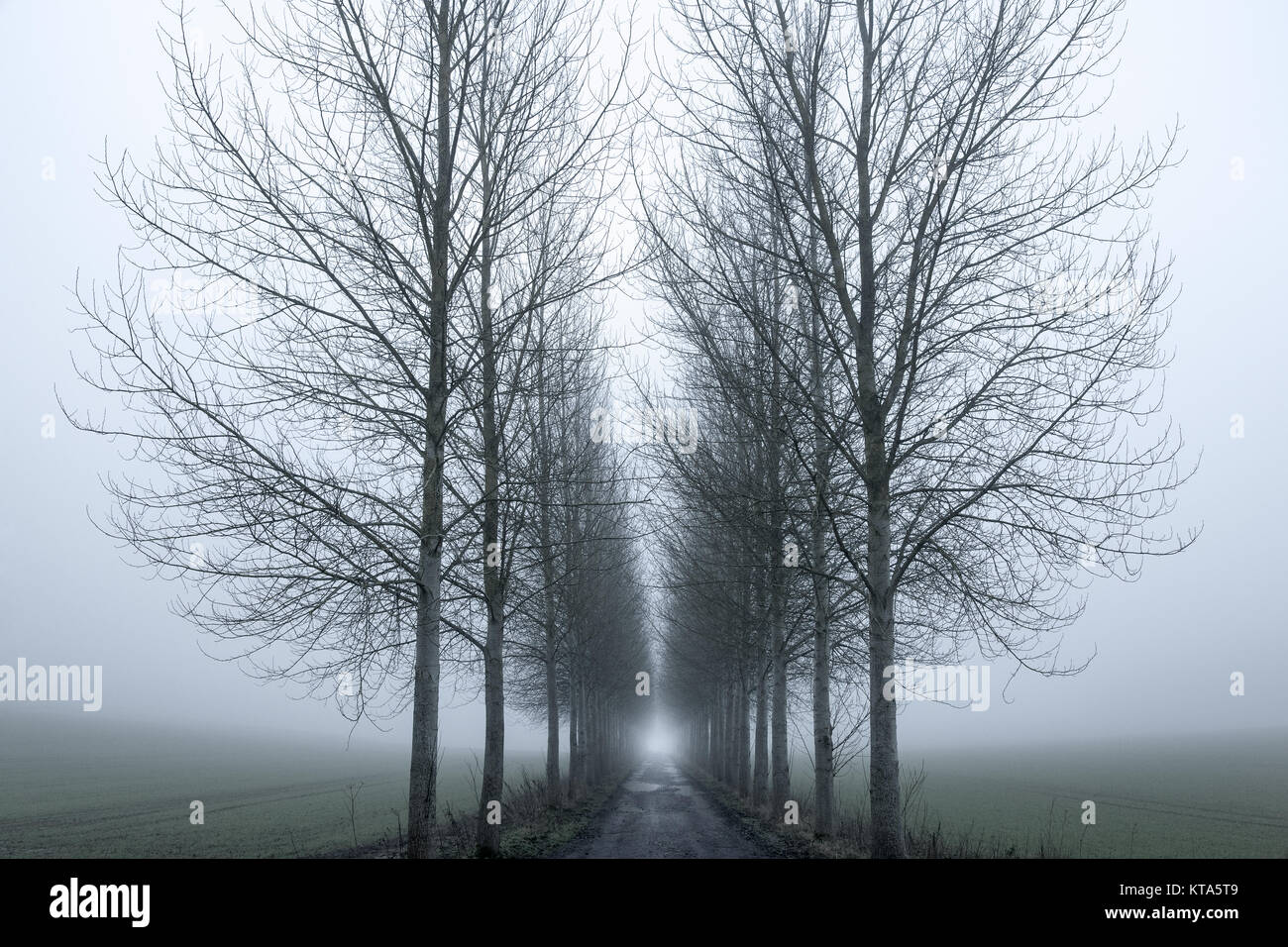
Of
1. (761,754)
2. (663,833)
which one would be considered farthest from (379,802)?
(663,833)

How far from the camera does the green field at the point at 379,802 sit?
54.3ft

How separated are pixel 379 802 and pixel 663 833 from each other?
17.3 metres

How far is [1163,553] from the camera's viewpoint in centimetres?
672

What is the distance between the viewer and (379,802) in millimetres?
26750

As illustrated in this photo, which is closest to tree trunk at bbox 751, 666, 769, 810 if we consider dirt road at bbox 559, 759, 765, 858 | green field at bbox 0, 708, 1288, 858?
→ dirt road at bbox 559, 759, 765, 858

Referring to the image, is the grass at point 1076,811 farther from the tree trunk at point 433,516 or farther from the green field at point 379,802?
the tree trunk at point 433,516

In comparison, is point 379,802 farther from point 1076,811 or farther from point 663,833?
point 1076,811

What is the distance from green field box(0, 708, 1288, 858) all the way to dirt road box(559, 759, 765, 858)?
2919 millimetres

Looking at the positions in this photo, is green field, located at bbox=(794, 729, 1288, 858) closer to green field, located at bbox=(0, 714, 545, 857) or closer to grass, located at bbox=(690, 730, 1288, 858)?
grass, located at bbox=(690, 730, 1288, 858)

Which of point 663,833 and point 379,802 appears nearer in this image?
point 663,833

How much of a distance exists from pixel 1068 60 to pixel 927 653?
9059mm

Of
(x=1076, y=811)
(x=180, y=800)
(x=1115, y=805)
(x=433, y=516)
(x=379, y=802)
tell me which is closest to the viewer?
(x=433, y=516)
